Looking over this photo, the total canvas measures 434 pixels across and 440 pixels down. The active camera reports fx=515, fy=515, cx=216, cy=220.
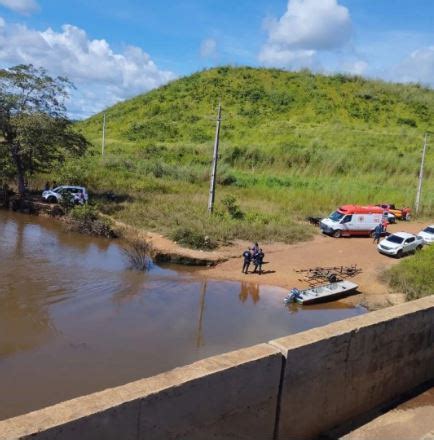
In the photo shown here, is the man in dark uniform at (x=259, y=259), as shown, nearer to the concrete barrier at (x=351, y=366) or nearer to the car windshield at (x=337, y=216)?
the car windshield at (x=337, y=216)

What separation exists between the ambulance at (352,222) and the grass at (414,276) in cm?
732

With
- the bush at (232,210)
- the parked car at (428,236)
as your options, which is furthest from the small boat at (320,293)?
the bush at (232,210)

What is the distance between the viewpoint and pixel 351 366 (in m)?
6.78

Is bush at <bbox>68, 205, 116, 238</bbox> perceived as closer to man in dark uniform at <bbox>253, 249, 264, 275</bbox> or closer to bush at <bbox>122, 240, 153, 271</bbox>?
bush at <bbox>122, 240, 153, 271</bbox>

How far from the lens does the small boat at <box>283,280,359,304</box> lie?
61.8 ft

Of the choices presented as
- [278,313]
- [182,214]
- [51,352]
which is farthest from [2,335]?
[182,214]

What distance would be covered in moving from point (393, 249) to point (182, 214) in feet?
38.5

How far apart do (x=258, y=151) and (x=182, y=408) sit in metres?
51.0

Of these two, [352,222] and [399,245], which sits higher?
[352,222]

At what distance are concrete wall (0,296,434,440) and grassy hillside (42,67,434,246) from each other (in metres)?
17.6

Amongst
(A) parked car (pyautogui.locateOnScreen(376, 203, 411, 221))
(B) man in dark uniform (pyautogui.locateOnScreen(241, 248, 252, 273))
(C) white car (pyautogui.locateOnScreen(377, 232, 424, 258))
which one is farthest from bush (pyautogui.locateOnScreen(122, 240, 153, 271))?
(A) parked car (pyautogui.locateOnScreen(376, 203, 411, 221))

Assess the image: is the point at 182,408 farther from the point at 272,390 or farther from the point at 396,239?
the point at 396,239

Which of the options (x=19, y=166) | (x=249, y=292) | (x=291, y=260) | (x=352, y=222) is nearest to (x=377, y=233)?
(x=352, y=222)

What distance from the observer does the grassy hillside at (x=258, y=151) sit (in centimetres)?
3206
